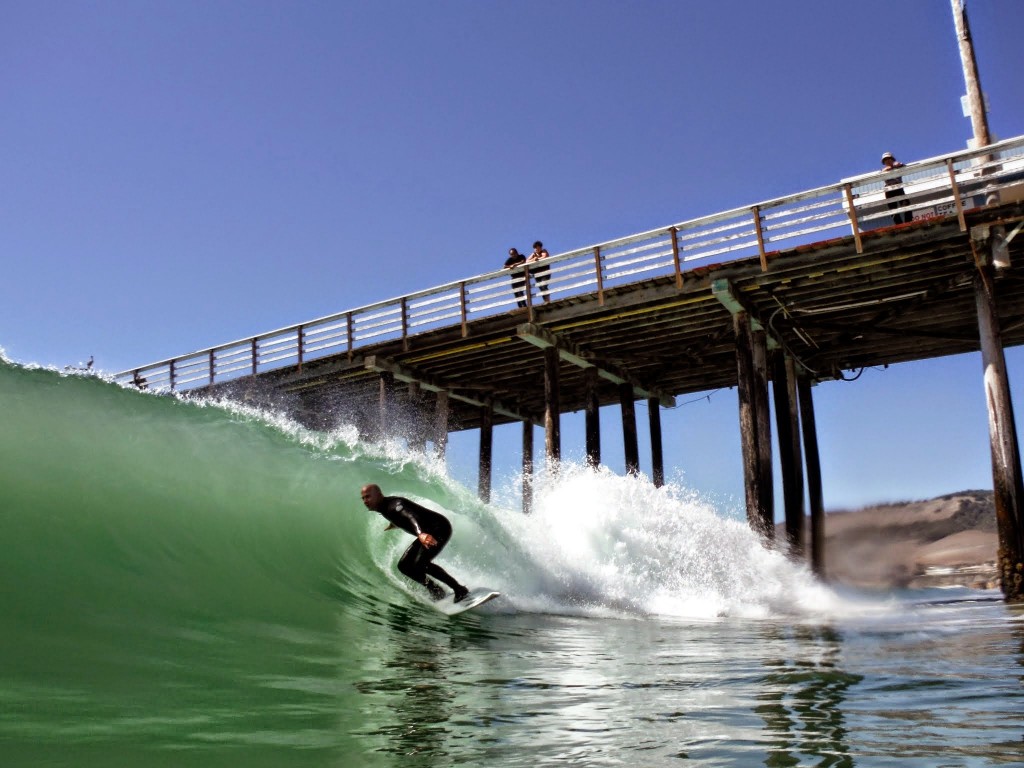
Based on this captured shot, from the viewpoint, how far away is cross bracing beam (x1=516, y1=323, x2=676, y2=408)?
1389 cm

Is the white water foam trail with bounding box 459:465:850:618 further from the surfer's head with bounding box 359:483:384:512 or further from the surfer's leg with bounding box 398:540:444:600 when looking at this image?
the surfer's head with bounding box 359:483:384:512

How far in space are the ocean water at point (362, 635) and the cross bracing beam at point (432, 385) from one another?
6564 mm

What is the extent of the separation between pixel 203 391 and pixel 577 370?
374 inches

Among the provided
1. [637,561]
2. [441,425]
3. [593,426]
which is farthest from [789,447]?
[441,425]

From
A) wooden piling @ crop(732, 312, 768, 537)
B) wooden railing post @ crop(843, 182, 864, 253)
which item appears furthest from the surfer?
wooden railing post @ crop(843, 182, 864, 253)

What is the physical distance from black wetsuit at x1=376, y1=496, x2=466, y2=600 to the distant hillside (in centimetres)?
1134

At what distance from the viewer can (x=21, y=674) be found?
272 cm

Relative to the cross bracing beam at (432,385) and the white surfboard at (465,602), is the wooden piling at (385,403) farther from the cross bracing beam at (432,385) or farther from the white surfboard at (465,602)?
the white surfboard at (465,602)

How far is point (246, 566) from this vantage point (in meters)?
5.74

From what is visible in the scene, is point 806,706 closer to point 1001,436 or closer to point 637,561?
point 637,561

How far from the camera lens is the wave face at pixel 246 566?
2.76 m

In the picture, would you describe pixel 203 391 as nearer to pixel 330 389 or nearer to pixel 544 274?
pixel 330 389

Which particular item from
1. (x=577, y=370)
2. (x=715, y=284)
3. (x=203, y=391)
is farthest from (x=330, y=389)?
(x=715, y=284)

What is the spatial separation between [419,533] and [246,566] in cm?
136
